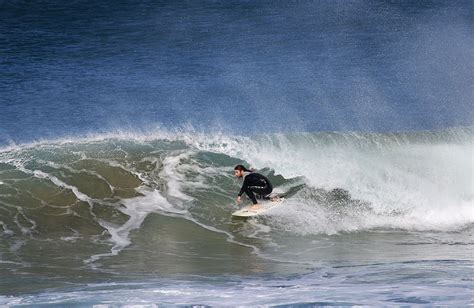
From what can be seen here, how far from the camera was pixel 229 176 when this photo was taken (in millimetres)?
22422

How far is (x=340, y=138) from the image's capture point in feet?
85.7

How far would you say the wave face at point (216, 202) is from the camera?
643 inches

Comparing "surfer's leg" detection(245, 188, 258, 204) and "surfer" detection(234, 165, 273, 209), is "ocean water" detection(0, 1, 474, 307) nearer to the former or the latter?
"surfer's leg" detection(245, 188, 258, 204)

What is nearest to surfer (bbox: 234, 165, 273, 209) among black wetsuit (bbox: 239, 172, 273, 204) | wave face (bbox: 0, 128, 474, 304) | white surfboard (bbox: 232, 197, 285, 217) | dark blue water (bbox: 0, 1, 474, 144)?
black wetsuit (bbox: 239, 172, 273, 204)

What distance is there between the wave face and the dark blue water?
11.8 m

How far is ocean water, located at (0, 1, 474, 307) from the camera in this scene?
13.8 metres

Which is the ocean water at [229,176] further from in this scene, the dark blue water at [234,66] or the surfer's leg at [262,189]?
the surfer's leg at [262,189]

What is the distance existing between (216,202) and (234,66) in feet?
101

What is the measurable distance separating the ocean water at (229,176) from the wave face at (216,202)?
56 mm

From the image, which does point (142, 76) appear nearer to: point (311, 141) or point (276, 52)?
point (276, 52)

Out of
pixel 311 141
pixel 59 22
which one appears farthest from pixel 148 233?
pixel 59 22

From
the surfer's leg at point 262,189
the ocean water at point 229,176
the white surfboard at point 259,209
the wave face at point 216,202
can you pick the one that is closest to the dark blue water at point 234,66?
the ocean water at point 229,176

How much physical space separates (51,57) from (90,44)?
4.04m

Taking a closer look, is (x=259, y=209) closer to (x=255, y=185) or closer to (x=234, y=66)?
(x=255, y=185)
